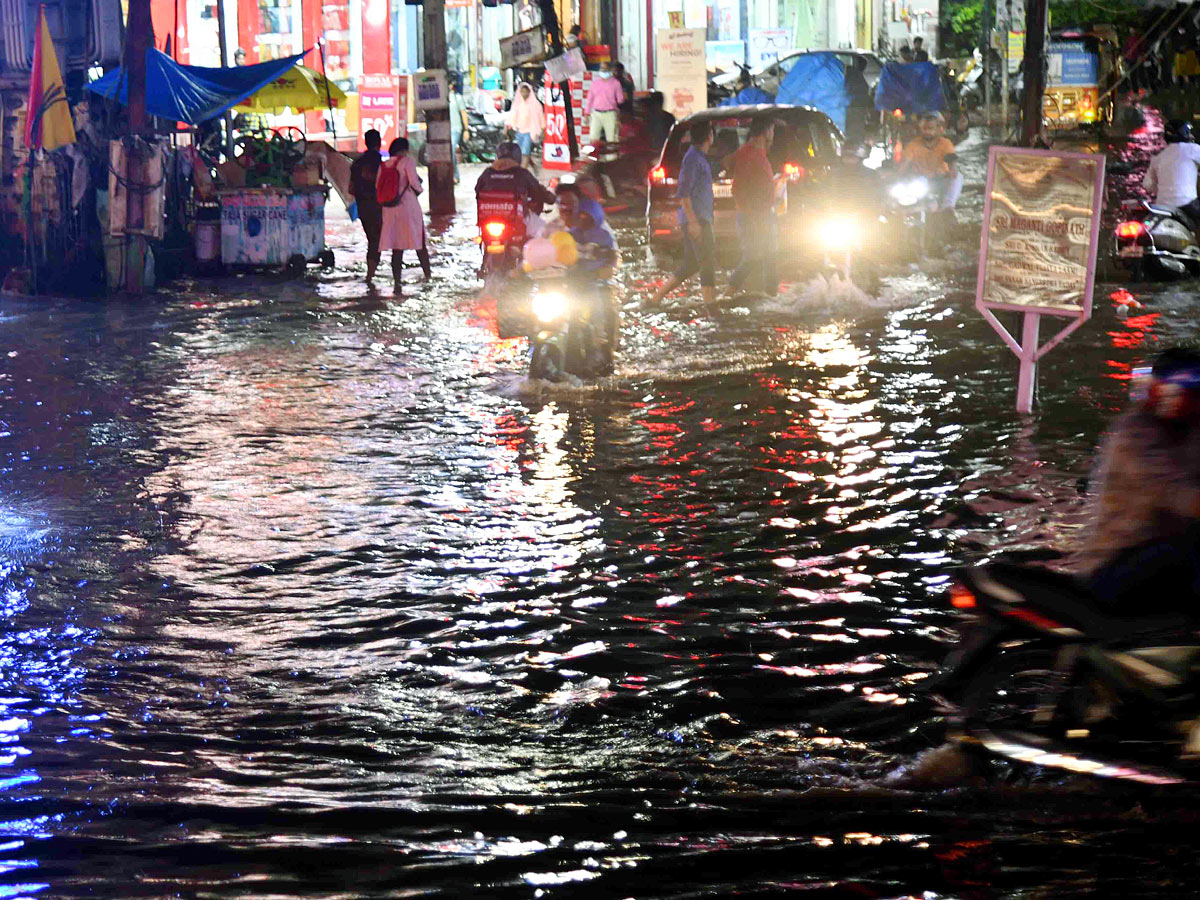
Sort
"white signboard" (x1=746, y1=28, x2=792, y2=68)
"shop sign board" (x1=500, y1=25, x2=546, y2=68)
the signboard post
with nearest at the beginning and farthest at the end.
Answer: the signboard post → "shop sign board" (x1=500, y1=25, x2=546, y2=68) → "white signboard" (x1=746, y1=28, x2=792, y2=68)

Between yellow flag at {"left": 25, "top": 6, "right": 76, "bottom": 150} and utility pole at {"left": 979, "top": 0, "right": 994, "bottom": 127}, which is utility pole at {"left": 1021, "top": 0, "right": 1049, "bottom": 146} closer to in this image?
yellow flag at {"left": 25, "top": 6, "right": 76, "bottom": 150}

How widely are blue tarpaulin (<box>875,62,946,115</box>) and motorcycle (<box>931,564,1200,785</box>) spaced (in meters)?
31.8

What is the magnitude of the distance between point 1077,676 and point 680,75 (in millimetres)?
27829

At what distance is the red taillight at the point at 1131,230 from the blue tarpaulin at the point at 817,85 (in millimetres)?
18396

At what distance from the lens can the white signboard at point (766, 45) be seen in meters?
46.8

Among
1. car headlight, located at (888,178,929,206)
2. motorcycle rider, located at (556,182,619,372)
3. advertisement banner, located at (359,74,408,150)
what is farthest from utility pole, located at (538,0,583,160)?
motorcycle rider, located at (556,182,619,372)

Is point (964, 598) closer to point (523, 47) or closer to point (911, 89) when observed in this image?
point (523, 47)

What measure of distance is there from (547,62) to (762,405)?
19.9 metres

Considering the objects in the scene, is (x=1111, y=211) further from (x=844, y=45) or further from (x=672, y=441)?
(x=844, y=45)

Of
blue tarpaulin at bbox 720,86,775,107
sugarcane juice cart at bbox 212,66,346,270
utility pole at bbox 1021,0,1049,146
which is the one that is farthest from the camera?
blue tarpaulin at bbox 720,86,775,107

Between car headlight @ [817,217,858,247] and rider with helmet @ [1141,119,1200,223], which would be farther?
car headlight @ [817,217,858,247]

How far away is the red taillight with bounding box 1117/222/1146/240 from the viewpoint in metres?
17.8

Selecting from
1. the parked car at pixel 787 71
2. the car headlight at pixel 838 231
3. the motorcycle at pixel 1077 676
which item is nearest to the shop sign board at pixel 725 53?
the parked car at pixel 787 71

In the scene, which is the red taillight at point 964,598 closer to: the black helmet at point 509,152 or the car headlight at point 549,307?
the car headlight at point 549,307
